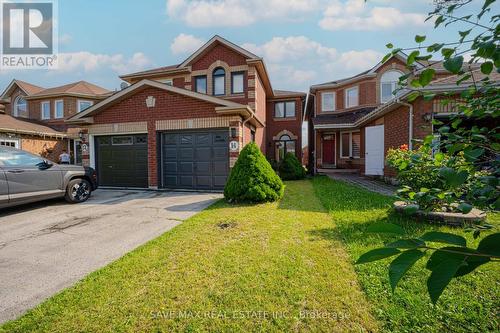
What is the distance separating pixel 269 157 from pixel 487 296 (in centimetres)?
1645

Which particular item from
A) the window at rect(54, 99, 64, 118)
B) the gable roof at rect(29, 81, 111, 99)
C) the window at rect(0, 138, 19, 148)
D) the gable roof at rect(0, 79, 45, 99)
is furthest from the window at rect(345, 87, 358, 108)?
the gable roof at rect(0, 79, 45, 99)

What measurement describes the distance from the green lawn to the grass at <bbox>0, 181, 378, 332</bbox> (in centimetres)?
1

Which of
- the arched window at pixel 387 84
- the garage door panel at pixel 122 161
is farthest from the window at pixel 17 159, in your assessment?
the arched window at pixel 387 84

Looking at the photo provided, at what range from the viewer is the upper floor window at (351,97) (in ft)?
60.9

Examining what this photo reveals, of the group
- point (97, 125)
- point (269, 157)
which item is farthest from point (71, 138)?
point (269, 157)

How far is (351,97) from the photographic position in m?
18.9

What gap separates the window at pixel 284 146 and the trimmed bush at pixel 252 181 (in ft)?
36.7

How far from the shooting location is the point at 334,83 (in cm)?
1919

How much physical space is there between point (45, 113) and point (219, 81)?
17367 millimetres

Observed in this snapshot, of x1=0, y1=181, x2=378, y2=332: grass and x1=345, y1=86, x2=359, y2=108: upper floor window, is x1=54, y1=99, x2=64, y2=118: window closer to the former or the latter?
x1=0, y1=181, x2=378, y2=332: grass

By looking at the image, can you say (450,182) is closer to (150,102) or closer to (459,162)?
(459,162)

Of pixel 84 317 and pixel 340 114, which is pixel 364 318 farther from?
Answer: pixel 340 114

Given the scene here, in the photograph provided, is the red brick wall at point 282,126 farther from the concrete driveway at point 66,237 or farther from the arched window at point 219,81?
the concrete driveway at point 66,237

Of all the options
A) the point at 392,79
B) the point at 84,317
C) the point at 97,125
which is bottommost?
the point at 84,317
